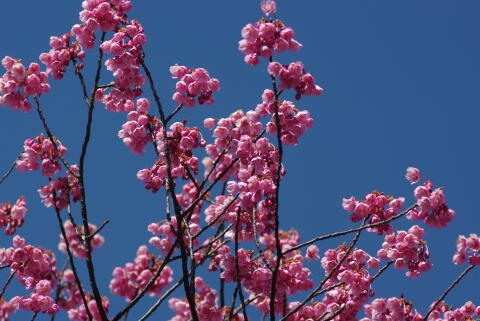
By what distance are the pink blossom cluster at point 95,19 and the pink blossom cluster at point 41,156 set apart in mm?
1149

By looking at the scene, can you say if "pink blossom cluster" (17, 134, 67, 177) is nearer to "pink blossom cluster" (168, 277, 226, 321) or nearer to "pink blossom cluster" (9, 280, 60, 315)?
"pink blossom cluster" (9, 280, 60, 315)

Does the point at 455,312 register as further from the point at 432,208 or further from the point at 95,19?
the point at 95,19

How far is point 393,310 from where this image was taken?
6.63 m

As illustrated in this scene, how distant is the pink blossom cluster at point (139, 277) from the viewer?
358 inches

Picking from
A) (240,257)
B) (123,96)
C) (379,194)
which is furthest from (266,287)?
(123,96)

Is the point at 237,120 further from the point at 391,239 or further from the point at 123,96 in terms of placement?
the point at 391,239

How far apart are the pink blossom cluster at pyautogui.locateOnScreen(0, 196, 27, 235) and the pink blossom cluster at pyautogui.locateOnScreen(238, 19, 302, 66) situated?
4089mm

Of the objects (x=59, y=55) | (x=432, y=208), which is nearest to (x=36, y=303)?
(x=59, y=55)

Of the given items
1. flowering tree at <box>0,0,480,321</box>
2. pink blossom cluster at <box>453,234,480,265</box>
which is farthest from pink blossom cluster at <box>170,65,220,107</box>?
pink blossom cluster at <box>453,234,480,265</box>

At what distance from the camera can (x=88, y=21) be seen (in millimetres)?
6129

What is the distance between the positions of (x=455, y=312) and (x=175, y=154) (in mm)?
3870

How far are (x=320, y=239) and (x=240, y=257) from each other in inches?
47.3

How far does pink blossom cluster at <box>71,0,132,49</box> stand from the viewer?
20.2 feet

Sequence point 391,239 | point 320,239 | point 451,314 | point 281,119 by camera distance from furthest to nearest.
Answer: point 451,314 < point 391,239 < point 281,119 < point 320,239
